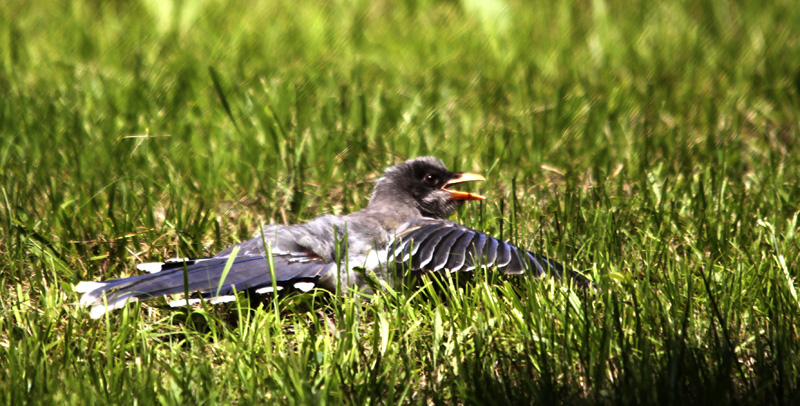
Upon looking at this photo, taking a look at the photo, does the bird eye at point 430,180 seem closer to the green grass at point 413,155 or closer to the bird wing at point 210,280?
the green grass at point 413,155

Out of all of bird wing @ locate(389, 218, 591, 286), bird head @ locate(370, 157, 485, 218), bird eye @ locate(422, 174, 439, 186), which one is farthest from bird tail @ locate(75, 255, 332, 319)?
bird eye @ locate(422, 174, 439, 186)

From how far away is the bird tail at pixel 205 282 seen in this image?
3775 millimetres

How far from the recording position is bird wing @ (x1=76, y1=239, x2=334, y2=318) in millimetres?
3779

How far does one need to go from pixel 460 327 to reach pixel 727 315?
105 cm

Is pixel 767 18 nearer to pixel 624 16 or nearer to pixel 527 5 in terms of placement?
pixel 624 16

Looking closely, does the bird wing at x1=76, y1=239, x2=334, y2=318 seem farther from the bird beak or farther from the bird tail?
the bird beak

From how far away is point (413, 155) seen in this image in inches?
236

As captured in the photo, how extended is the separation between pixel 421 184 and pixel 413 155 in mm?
830

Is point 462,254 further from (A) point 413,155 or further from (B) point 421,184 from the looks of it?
(A) point 413,155

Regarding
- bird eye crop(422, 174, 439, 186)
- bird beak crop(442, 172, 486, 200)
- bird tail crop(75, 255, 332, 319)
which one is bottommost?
bird tail crop(75, 255, 332, 319)

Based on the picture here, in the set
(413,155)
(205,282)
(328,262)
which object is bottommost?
(205,282)

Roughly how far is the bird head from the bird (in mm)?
289

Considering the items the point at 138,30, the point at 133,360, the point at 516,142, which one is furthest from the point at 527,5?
the point at 133,360

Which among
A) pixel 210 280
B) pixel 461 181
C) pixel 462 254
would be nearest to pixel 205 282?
pixel 210 280
